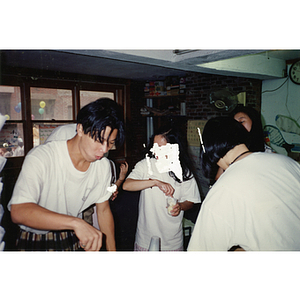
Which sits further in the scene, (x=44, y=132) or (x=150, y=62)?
(x=150, y=62)

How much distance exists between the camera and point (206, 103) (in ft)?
7.22

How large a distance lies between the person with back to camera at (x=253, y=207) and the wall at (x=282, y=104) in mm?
675

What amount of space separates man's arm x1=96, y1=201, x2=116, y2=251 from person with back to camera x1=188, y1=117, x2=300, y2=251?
1.94 ft

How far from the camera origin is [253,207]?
1.38m

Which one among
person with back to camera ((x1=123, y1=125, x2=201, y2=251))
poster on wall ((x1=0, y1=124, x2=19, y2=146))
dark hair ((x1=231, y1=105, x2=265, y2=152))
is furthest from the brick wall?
poster on wall ((x1=0, y1=124, x2=19, y2=146))

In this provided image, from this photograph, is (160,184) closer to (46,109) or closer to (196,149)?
(196,149)

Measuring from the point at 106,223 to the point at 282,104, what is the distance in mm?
1939

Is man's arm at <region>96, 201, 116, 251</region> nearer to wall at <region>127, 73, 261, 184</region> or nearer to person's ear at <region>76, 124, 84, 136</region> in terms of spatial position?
wall at <region>127, 73, 261, 184</region>

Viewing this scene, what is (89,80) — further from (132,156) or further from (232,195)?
(232,195)

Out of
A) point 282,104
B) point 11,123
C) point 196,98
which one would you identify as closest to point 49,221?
point 11,123

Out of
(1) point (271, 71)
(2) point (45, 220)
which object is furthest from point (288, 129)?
(2) point (45, 220)

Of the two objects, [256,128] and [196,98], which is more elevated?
[196,98]

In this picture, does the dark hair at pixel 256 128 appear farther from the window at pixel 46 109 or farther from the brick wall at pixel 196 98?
the window at pixel 46 109

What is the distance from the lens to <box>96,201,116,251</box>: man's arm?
1.62 meters
